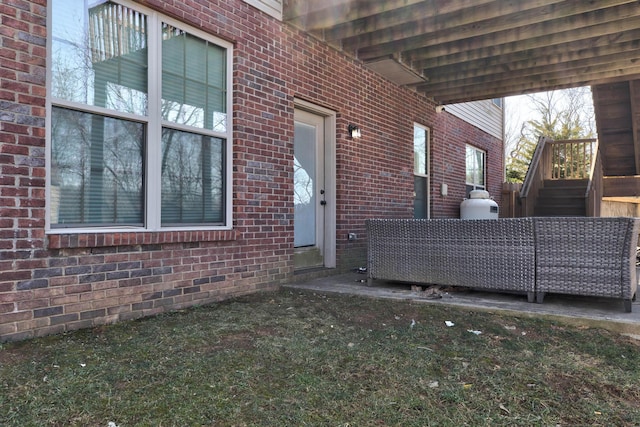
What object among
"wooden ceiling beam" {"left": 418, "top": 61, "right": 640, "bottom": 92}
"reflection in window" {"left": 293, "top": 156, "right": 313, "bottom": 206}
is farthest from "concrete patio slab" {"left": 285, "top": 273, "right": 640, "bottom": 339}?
"wooden ceiling beam" {"left": 418, "top": 61, "right": 640, "bottom": 92}

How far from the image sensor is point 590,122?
22578 mm

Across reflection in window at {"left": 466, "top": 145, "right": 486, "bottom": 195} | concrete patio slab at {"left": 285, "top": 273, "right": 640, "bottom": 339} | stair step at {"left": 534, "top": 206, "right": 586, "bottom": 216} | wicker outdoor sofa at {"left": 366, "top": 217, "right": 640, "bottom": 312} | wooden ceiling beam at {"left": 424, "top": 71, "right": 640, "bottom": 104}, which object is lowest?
concrete patio slab at {"left": 285, "top": 273, "right": 640, "bottom": 339}

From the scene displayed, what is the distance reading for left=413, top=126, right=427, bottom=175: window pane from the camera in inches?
299

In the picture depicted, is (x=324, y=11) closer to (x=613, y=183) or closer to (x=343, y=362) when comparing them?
(x=343, y=362)

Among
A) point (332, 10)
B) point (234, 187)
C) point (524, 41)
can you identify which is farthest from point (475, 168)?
point (234, 187)

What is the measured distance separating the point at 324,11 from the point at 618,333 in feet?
13.5

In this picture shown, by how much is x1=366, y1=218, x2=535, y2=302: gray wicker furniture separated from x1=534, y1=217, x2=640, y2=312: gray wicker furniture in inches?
4.4

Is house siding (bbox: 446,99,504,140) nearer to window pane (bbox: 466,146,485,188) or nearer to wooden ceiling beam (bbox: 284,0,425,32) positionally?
window pane (bbox: 466,146,485,188)

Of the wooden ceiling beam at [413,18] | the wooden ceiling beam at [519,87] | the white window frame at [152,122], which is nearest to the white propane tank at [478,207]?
the wooden ceiling beam at [519,87]

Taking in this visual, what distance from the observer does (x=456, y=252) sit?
4.07 meters

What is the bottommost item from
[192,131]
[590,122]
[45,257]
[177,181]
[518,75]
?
[45,257]

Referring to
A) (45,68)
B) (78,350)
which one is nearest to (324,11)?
(45,68)

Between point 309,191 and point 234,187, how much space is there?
4.93 feet

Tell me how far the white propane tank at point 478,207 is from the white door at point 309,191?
4037 mm
